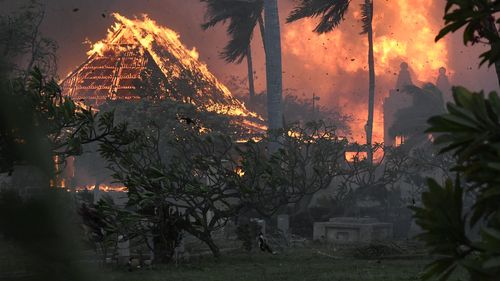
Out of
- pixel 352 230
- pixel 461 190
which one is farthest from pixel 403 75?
pixel 461 190

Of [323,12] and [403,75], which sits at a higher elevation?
[403,75]

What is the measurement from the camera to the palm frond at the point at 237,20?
35062 millimetres

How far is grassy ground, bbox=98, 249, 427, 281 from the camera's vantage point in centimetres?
1353

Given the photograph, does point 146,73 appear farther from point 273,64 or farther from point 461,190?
point 461,190

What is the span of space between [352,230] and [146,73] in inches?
963

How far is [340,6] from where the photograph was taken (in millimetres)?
29625

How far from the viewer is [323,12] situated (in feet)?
98.1

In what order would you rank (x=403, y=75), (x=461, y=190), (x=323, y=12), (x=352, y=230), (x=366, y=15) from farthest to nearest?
(x=403, y=75) < (x=366, y=15) < (x=323, y=12) < (x=352, y=230) < (x=461, y=190)

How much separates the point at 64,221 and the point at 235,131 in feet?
123

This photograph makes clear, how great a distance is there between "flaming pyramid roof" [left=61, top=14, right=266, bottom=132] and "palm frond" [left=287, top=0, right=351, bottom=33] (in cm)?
1335

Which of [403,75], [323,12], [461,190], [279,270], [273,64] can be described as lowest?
[279,270]

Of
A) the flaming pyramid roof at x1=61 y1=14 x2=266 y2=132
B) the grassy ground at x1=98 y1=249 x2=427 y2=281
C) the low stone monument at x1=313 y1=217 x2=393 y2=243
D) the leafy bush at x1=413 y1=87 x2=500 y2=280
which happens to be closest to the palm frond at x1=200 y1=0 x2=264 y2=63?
the flaming pyramid roof at x1=61 y1=14 x2=266 y2=132

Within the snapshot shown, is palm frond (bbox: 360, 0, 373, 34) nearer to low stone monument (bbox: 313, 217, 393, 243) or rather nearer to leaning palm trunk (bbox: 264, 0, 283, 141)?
leaning palm trunk (bbox: 264, 0, 283, 141)

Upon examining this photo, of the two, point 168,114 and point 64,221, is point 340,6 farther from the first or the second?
point 64,221
